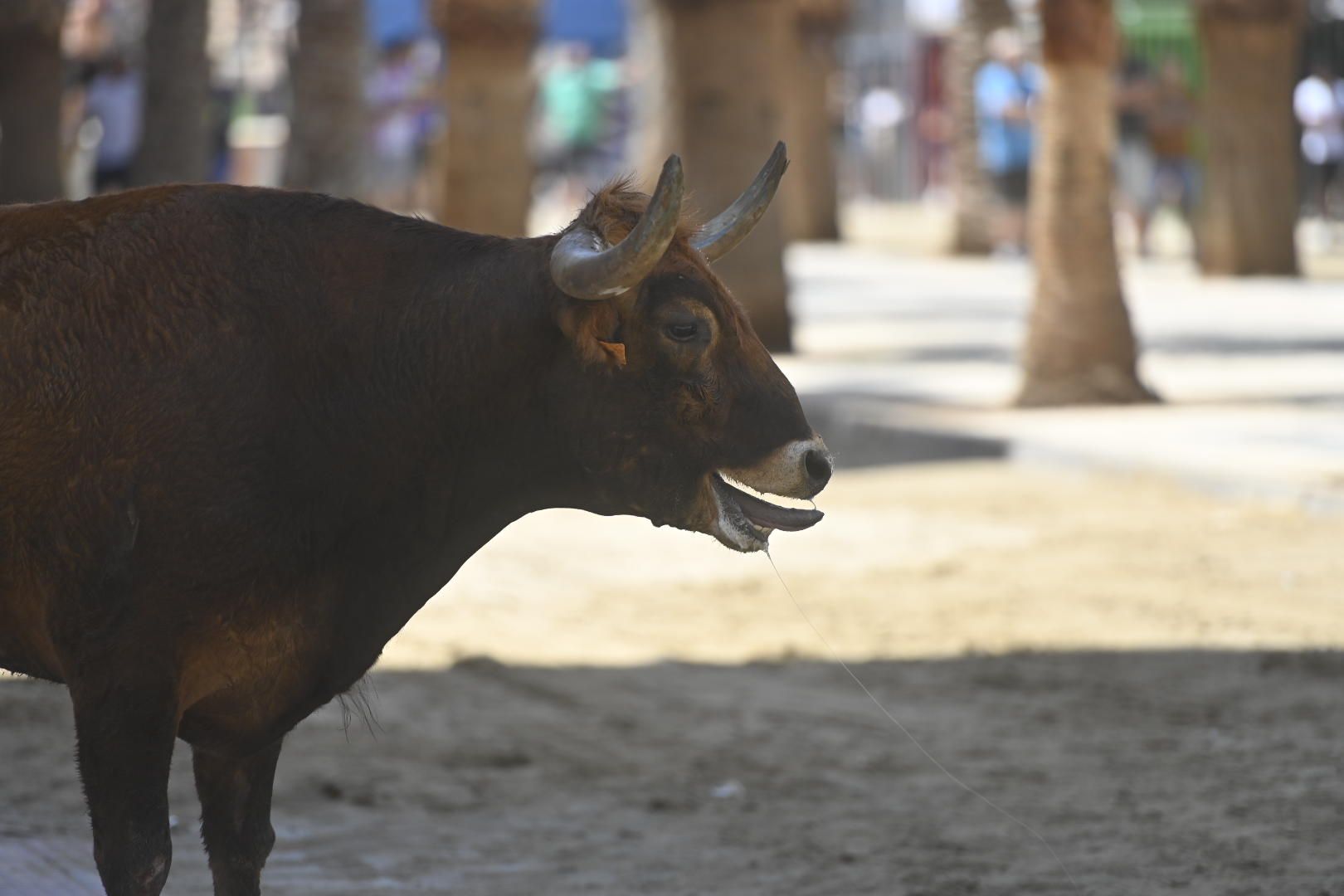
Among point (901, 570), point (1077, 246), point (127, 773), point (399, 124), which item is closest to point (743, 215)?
point (127, 773)

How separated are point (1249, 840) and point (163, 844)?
117 inches

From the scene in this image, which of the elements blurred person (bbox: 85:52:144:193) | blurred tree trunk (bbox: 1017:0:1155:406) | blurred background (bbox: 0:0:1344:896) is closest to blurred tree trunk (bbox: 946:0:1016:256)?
blurred background (bbox: 0:0:1344:896)

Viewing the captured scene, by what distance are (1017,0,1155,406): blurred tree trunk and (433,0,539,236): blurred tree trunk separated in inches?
183

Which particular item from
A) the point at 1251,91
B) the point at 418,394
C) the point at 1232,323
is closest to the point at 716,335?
the point at 418,394

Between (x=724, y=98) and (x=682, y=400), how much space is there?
11779mm

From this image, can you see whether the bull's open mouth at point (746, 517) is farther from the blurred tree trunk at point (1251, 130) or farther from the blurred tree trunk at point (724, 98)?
the blurred tree trunk at point (1251, 130)

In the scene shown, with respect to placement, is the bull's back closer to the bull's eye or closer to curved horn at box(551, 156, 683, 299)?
curved horn at box(551, 156, 683, 299)

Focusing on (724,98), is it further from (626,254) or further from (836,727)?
(626,254)

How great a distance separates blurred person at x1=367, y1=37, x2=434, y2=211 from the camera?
2925 centimetres

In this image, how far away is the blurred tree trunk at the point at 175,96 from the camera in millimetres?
18969

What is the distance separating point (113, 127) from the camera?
21.8 meters

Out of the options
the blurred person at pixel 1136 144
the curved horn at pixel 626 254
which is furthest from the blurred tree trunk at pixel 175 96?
the curved horn at pixel 626 254

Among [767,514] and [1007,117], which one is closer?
[767,514]

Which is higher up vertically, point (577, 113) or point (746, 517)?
point (746, 517)
